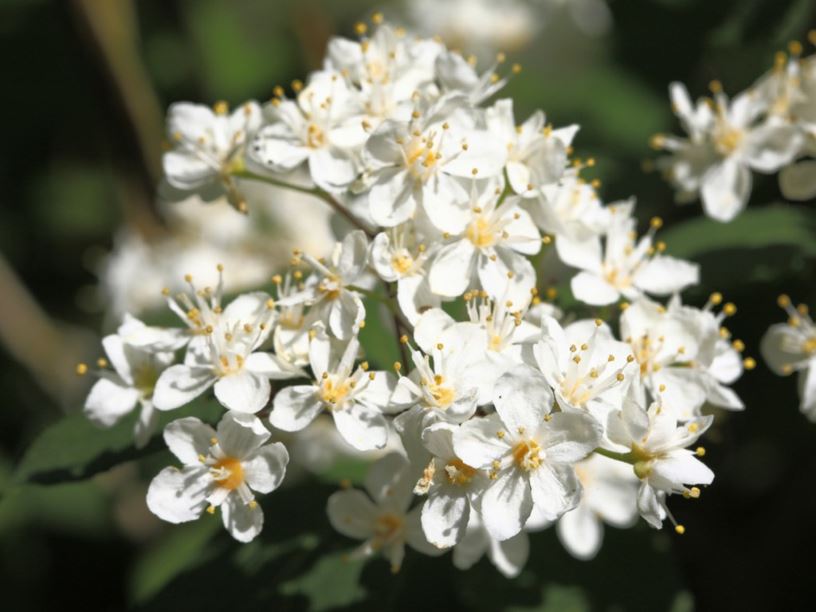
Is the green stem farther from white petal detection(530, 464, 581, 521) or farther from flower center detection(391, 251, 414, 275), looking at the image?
white petal detection(530, 464, 581, 521)

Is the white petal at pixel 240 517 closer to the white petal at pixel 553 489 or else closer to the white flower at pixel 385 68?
the white petal at pixel 553 489

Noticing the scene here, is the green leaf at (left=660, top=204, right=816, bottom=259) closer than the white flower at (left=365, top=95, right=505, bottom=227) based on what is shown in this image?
No

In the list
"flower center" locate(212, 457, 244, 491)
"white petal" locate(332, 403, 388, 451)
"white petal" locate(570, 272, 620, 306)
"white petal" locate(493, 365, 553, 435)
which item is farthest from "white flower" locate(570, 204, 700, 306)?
"flower center" locate(212, 457, 244, 491)

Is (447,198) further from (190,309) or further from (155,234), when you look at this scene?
(155,234)

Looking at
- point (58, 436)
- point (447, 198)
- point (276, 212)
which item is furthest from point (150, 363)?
point (276, 212)

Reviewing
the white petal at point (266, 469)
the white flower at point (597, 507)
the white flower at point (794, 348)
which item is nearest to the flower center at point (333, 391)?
the white petal at point (266, 469)
